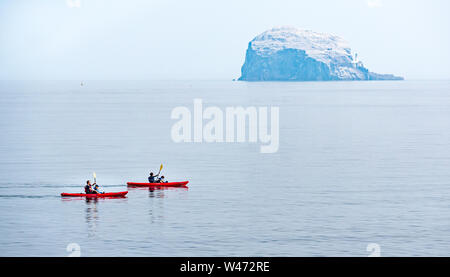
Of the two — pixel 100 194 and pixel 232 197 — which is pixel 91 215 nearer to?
pixel 100 194

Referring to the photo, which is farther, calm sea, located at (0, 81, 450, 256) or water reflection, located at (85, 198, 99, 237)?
water reflection, located at (85, 198, 99, 237)

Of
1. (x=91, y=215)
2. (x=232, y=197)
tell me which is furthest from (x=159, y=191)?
(x=91, y=215)

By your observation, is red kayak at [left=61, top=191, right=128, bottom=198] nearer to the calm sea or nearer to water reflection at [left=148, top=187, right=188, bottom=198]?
the calm sea

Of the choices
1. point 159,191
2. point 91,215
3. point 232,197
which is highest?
point 159,191

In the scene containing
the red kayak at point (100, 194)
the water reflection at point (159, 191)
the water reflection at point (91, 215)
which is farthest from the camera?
the water reflection at point (159, 191)

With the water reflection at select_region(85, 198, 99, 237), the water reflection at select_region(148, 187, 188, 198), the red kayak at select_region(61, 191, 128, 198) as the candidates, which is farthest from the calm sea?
the red kayak at select_region(61, 191, 128, 198)

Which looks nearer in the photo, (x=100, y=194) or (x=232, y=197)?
(x=100, y=194)

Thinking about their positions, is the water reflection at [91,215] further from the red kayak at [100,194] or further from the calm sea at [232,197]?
the red kayak at [100,194]

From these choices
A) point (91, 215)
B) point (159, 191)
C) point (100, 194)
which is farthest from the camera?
point (159, 191)

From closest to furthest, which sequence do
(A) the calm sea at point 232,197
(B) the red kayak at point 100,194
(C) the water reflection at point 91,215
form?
(A) the calm sea at point 232,197, (C) the water reflection at point 91,215, (B) the red kayak at point 100,194

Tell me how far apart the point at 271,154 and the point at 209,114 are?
290ft

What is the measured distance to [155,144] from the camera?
108 m

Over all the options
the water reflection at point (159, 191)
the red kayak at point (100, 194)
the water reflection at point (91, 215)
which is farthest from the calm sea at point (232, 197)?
the red kayak at point (100, 194)
